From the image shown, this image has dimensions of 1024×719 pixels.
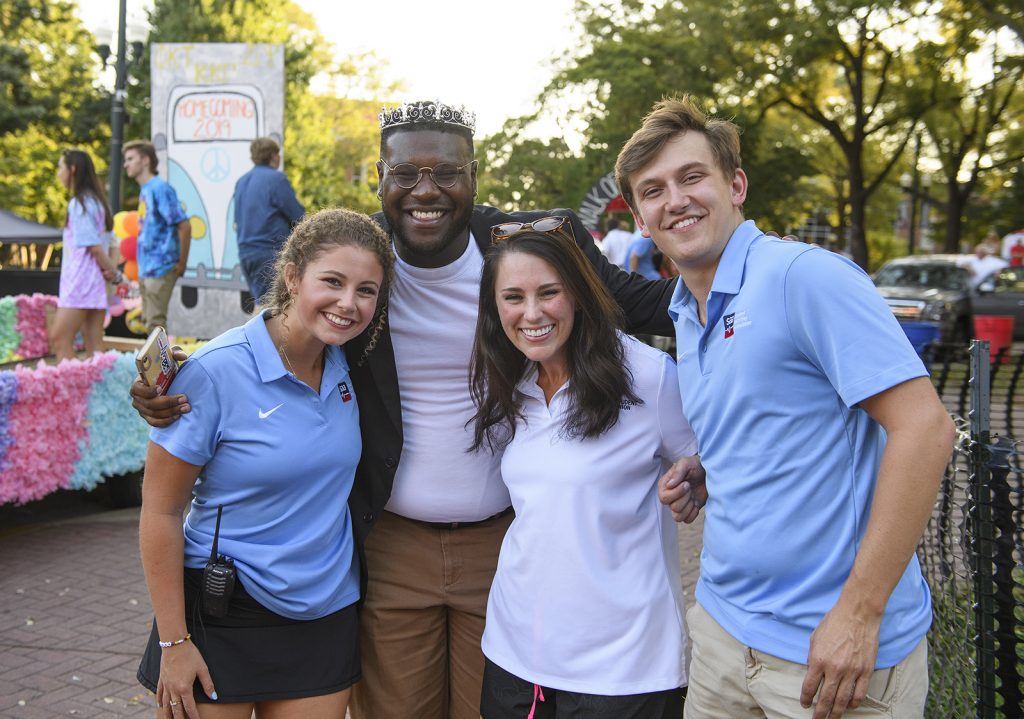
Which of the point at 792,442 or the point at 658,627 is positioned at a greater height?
the point at 792,442

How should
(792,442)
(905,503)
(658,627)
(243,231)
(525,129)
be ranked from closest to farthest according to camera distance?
(905,503), (792,442), (658,627), (243,231), (525,129)

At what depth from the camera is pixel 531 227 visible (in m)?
2.64

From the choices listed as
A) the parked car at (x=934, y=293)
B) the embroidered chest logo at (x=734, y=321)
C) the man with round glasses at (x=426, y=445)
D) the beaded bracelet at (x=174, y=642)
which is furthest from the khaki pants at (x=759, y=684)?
the parked car at (x=934, y=293)

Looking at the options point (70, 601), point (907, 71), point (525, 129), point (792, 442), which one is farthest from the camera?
point (525, 129)

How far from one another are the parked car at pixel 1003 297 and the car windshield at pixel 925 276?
0.41m

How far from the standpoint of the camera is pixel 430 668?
2.97 meters

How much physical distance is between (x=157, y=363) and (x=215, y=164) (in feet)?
33.1

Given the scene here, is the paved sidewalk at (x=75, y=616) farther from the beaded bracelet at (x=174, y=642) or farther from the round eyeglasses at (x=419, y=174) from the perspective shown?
the round eyeglasses at (x=419, y=174)

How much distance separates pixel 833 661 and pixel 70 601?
15.1 ft

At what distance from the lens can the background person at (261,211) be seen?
762cm

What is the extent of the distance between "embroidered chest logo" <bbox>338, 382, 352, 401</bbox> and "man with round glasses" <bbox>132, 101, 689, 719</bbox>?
0.23 ft

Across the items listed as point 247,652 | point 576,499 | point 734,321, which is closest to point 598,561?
point 576,499

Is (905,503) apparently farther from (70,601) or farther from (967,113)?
(967,113)

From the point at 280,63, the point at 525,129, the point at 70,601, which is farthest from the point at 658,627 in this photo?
the point at 525,129
